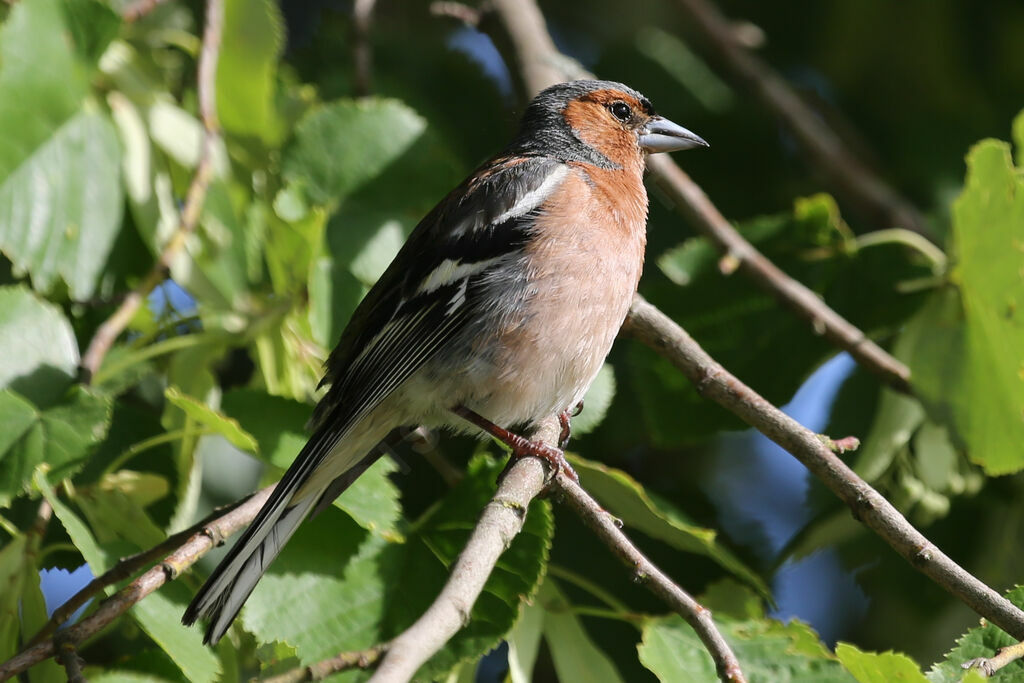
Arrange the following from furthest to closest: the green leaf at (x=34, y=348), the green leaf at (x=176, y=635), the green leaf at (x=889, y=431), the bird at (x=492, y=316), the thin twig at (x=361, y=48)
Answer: the thin twig at (x=361, y=48), the green leaf at (x=889, y=431), the bird at (x=492, y=316), the green leaf at (x=34, y=348), the green leaf at (x=176, y=635)

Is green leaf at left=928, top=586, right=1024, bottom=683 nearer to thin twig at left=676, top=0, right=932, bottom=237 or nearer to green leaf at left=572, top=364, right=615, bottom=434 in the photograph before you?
green leaf at left=572, top=364, right=615, bottom=434

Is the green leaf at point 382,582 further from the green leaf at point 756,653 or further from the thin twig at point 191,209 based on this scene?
the thin twig at point 191,209

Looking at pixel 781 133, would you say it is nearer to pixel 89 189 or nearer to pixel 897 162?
pixel 897 162

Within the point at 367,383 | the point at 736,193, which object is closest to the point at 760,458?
the point at 736,193

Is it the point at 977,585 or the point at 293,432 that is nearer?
the point at 977,585

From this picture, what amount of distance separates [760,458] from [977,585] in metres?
3.03

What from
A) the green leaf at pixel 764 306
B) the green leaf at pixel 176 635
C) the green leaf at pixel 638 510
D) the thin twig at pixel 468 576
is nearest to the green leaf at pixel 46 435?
the green leaf at pixel 176 635

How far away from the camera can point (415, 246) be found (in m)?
3.88

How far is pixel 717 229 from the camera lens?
4078 mm

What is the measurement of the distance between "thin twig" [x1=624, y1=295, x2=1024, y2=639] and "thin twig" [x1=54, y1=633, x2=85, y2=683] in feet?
6.41

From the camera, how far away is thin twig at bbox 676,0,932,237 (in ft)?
17.1

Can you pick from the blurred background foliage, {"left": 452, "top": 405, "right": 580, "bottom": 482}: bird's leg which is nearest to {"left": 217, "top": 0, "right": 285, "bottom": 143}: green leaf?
the blurred background foliage

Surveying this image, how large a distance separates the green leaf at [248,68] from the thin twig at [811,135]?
2.30m

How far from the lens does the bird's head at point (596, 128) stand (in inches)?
174
